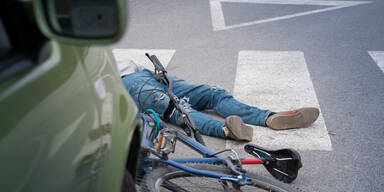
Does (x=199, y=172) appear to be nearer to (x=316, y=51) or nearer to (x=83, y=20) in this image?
(x=83, y=20)

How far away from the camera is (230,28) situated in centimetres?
963

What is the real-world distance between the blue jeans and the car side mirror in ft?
9.94

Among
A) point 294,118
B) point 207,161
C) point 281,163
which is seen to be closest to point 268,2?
point 294,118

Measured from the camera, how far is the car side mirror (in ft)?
4.84

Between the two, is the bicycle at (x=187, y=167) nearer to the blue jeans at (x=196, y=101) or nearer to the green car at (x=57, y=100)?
the blue jeans at (x=196, y=101)

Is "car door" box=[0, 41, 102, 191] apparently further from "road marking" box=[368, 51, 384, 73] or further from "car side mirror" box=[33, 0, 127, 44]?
"road marking" box=[368, 51, 384, 73]

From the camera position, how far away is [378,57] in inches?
303

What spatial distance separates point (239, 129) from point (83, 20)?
10.6ft

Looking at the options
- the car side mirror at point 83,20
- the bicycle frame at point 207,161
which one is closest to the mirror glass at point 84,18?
the car side mirror at point 83,20

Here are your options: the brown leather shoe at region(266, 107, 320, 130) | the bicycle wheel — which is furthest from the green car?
the brown leather shoe at region(266, 107, 320, 130)

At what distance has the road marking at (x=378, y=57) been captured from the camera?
24.0 feet

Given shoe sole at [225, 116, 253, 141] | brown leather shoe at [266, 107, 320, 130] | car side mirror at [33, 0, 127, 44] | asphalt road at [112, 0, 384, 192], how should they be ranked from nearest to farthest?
1. car side mirror at [33, 0, 127, 44]
2. asphalt road at [112, 0, 384, 192]
3. shoe sole at [225, 116, 253, 141]
4. brown leather shoe at [266, 107, 320, 130]

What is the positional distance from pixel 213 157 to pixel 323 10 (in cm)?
843

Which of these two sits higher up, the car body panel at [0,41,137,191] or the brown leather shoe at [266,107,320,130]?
the car body panel at [0,41,137,191]
